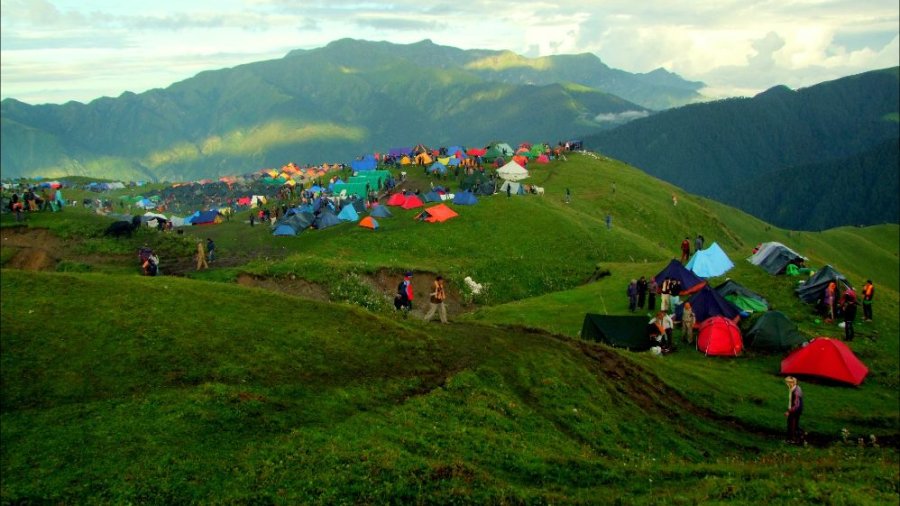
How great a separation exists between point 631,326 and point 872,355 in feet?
41.1

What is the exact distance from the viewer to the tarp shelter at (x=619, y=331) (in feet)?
115

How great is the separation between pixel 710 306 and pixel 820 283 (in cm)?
938

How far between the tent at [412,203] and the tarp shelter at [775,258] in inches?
1769

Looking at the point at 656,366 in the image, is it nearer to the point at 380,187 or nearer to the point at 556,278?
the point at 556,278

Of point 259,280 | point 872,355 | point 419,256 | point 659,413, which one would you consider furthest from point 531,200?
point 659,413

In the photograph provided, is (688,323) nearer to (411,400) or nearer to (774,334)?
→ (774,334)

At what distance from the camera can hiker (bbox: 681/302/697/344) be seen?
35781 mm

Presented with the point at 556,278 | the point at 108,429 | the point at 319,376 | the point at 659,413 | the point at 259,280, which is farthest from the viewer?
the point at 556,278

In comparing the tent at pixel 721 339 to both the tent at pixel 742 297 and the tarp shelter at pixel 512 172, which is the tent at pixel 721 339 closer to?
the tent at pixel 742 297

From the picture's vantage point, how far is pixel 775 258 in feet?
152

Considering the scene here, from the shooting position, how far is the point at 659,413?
2475 cm

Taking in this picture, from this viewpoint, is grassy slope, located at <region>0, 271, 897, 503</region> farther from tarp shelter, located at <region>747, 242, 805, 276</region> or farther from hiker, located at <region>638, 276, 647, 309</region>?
tarp shelter, located at <region>747, 242, 805, 276</region>

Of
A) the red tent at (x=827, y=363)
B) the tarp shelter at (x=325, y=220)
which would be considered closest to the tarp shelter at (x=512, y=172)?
the tarp shelter at (x=325, y=220)

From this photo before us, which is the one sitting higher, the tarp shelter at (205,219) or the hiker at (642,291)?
the tarp shelter at (205,219)
